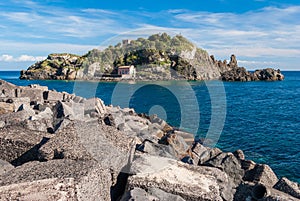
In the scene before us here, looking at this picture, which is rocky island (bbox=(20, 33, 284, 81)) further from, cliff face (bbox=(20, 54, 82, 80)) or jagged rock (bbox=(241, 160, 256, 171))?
jagged rock (bbox=(241, 160, 256, 171))


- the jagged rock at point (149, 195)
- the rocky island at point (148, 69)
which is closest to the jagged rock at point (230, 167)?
the jagged rock at point (149, 195)

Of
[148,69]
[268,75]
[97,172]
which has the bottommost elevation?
[97,172]

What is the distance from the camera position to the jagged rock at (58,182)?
4516 mm

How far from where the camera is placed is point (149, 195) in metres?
5.04

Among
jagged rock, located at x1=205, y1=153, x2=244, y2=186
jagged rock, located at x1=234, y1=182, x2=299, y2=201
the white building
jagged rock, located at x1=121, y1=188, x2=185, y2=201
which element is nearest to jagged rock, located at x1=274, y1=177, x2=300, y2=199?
jagged rock, located at x1=234, y1=182, x2=299, y2=201

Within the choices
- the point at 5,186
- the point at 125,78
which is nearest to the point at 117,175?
the point at 5,186

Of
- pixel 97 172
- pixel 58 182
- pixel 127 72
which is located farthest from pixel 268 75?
pixel 58 182

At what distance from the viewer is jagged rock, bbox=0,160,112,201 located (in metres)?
4.52

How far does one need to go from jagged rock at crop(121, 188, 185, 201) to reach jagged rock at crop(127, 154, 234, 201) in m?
0.20

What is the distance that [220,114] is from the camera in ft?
113

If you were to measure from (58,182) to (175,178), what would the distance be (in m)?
2.22

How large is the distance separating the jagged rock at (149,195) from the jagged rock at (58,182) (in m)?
0.53

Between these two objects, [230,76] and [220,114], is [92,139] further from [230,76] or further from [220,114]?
[230,76]

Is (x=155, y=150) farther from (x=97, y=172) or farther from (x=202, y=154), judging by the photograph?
(x=202, y=154)
